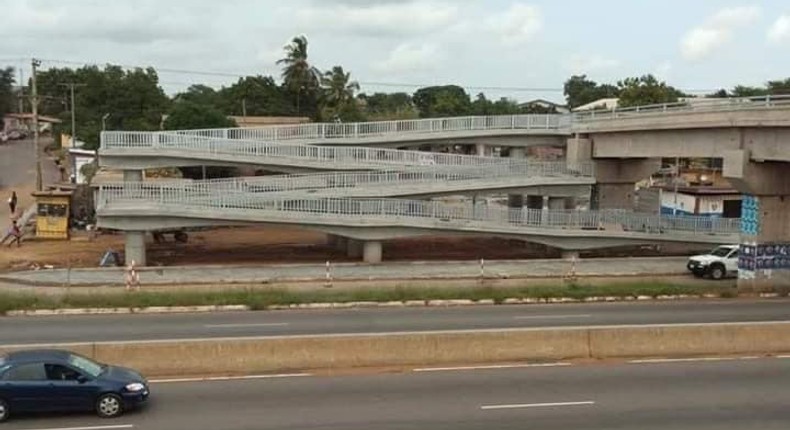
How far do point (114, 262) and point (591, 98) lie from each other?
13792 centimetres

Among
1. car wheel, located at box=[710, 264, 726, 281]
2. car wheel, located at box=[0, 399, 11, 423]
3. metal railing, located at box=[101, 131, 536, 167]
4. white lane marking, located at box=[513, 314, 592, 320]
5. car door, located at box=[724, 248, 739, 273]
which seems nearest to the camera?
car wheel, located at box=[0, 399, 11, 423]

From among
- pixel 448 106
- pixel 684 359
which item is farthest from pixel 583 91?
pixel 684 359

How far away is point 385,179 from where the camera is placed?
4428 centimetres

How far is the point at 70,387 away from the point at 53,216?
1437 inches

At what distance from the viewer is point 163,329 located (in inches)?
928

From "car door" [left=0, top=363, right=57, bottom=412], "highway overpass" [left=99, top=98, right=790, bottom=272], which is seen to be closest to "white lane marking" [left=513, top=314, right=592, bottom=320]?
"highway overpass" [left=99, top=98, right=790, bottom=272]

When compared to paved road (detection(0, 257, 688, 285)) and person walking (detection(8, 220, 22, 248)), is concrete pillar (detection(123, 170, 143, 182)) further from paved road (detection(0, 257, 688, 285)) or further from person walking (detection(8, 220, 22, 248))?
paved road (detection(0, 257, 688, 285))

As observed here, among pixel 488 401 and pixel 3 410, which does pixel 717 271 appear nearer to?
pixel 488 401

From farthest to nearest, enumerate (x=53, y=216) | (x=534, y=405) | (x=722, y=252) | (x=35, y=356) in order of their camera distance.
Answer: (x=53, y=216) → (x=722, y=252) → (x=534, y=405) → (x=35, y=356)

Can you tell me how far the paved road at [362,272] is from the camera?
3397cm

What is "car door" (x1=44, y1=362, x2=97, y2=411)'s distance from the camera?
46.8ft

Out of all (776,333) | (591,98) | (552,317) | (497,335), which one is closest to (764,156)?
(552,317)

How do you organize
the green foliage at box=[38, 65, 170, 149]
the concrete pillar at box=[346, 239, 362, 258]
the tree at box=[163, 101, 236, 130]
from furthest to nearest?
the green foliage at box=[38, 65, 170, 149]
the tree at box=[163, 101, 236, 130]
the concrete pillar at box=[346, 239, 362, 258]

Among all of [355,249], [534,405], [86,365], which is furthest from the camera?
[355,249]
